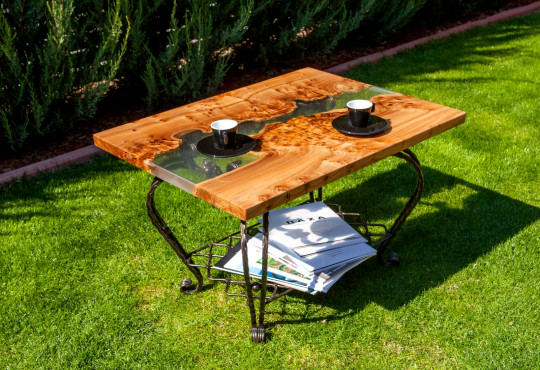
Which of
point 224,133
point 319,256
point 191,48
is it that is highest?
point 224,133

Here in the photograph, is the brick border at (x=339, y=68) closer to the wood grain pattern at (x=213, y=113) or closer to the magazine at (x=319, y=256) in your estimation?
the wood grain pattern at (x=213, y=113)

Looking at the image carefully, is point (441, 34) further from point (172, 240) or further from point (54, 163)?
point (172, 240)

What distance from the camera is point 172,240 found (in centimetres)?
307

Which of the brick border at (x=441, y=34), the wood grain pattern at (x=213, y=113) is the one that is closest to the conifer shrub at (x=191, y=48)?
the brick border at (x=441, y=34)

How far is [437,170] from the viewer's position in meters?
4.35

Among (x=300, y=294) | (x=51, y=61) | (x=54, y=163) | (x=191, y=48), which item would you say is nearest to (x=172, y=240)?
(x=300, y=294)

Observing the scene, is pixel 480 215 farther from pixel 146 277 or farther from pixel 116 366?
pixel 116 366

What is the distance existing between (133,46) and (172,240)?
2484 millimetres

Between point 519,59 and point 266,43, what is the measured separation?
2.80 m

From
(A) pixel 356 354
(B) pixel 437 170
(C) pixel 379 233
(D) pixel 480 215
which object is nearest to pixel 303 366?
(A) pixel 356 354

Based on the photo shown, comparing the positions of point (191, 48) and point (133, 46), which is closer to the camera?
point (133, 46)

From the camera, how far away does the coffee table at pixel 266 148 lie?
2490 mm

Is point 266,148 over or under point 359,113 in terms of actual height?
under

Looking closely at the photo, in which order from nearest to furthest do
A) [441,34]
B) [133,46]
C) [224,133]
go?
1. [224,133]
2. [133,46]
3. [441,34]
